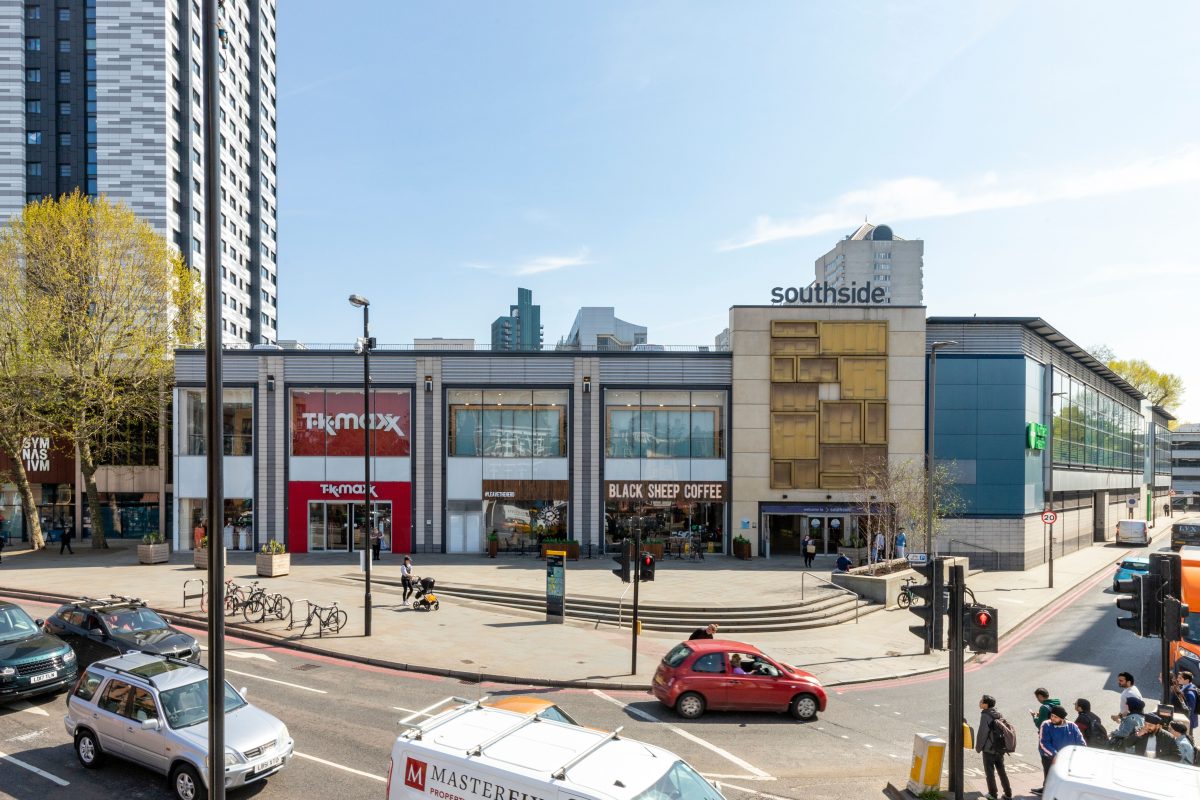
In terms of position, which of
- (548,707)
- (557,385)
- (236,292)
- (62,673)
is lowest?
(62,673)

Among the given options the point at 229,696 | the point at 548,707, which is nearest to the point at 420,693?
the point at 229,696

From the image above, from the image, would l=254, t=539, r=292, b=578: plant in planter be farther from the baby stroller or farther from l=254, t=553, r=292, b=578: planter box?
the baby stroller

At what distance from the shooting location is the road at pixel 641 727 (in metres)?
11.5

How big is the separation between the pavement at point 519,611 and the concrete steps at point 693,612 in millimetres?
385

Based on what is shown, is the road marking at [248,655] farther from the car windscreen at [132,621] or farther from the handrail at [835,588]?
the handrail at [835,588]

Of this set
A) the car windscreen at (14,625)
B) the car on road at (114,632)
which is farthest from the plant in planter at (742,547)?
the car windscreen at (14,625)

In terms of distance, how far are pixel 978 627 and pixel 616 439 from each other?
26.8m

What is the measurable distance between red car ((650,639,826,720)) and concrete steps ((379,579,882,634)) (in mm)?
7884

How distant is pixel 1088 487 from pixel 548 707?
52551 mm

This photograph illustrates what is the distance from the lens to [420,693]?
16.2m

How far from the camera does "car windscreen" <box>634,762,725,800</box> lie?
760 centimetres

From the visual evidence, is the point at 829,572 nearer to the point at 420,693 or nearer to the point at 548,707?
the point at 420,693

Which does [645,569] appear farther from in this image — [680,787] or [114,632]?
[114,632]

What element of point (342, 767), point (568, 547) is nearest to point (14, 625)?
point (342, 767)
